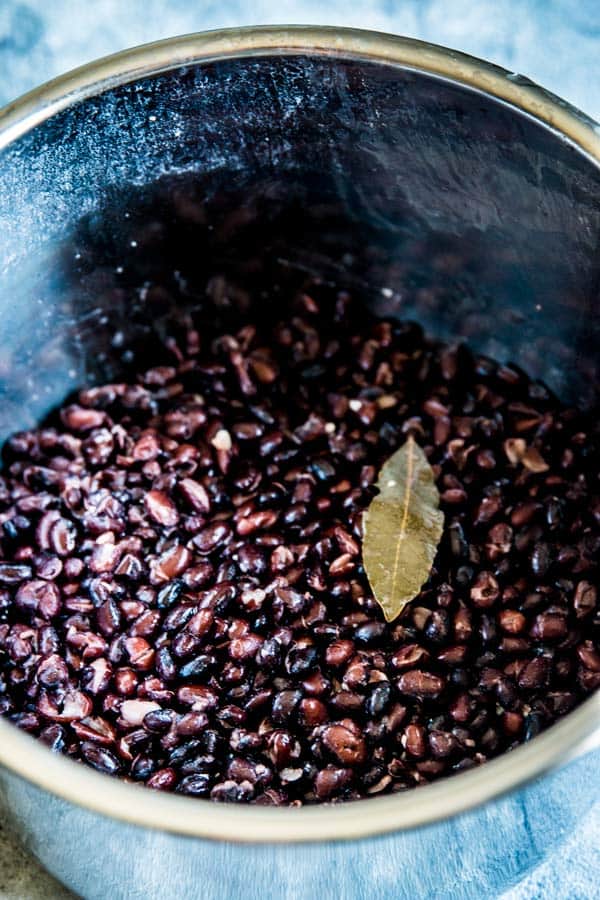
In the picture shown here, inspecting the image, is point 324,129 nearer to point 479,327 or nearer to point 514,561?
point 479,327

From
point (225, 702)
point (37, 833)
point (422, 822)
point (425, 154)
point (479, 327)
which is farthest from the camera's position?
point (479, 327)

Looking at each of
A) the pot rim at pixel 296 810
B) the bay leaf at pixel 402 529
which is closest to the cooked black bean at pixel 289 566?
the bay leaf at pixel 402 529

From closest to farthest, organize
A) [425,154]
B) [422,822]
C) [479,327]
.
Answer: [422,822], [425,154], [479,327]

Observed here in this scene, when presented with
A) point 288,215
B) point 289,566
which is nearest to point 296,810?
point 289,566

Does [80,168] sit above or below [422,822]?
above

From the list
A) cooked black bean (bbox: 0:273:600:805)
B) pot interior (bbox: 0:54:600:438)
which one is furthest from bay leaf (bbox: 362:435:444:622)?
pot interior (bbox: 0:54:600:438)

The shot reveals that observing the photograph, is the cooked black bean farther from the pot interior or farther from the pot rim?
the pot rim

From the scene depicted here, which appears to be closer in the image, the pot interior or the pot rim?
the pot rim

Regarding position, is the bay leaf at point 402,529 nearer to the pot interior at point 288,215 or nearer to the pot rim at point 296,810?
the pot interior at point 288,215

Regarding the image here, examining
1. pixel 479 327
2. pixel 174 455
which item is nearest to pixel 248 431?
pixel 174 455
